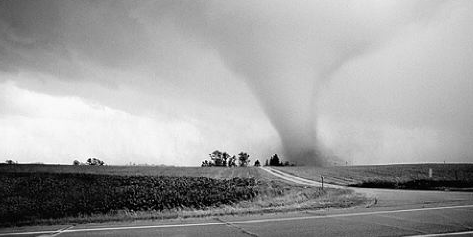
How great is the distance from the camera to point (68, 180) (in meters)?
47.2

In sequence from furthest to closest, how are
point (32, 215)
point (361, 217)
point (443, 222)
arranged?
point (32, 215) → point (361, 217) → point (443, 222)

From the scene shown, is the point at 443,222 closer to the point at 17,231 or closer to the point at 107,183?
the point at 17,231

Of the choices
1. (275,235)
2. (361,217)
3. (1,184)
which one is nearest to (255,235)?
(275,235)

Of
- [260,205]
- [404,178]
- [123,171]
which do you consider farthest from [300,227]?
[123,171]

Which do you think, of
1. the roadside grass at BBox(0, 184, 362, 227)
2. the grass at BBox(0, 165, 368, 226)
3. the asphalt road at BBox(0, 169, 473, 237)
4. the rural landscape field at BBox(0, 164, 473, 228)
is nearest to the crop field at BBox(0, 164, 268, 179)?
the grass at BBox(0, 165, 368, 226)

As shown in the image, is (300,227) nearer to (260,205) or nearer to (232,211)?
(232,211)

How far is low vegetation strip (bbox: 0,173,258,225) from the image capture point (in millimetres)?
29375

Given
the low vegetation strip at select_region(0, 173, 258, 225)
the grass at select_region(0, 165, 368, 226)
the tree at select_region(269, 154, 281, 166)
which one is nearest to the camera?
the grass at select_region(0, 165, 368, 226)

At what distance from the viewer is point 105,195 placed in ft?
118

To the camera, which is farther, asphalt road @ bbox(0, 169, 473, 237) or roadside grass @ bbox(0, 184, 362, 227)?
roadside grass @ bbox(0, 184, 362, 227)

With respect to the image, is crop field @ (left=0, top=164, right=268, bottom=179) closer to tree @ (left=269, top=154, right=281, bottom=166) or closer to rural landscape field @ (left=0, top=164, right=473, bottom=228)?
rural landscape field @ (left=0, top=164, right=473, bottom=228)

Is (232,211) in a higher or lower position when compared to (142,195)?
higher

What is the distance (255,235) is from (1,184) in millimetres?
49400

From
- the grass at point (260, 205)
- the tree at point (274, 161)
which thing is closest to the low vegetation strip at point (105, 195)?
the grass at point (260, 205)
